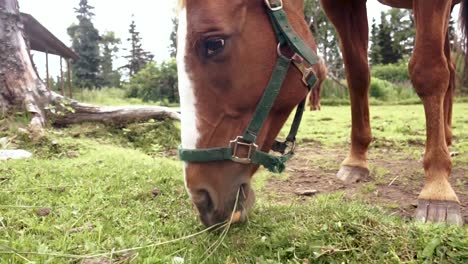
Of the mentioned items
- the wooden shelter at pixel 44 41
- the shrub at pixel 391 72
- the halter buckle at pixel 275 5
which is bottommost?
the halter buckle at pixel 275 5

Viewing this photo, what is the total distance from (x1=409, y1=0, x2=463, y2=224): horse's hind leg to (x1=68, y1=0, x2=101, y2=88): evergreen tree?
1335 inches

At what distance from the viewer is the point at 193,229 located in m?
1.73

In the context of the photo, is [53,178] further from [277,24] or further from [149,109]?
[149,109]

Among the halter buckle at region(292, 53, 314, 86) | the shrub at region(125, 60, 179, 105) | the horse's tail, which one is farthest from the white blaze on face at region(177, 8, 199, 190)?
the shrub at region(125, 60, 179, 105)

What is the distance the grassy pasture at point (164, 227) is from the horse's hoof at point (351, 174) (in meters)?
0.27

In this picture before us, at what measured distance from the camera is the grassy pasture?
1365 mm

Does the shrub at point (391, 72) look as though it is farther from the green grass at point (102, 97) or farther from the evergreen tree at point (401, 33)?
the green grass at point (102, 97)

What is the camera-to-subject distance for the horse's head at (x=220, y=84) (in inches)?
64.0

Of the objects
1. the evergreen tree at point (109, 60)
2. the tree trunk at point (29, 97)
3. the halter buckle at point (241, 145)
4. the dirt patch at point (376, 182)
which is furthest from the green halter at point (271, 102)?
the evergreen tree at point (109, 60)

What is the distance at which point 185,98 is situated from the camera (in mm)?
1662

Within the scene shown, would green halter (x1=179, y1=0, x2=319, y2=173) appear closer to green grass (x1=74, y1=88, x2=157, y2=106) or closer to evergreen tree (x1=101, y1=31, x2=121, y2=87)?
green grass (x1=74, y1=88, x2=157, y2=106)

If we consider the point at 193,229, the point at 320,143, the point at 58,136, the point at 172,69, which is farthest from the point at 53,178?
the point at 172,69

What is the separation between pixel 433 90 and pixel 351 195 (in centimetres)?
80

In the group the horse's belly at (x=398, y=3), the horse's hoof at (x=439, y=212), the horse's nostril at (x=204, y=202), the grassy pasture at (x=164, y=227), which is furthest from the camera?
the horse's belly at (x=398, y=3)
